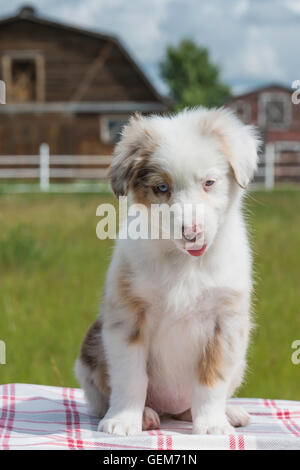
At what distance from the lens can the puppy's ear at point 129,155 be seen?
7.85 feet

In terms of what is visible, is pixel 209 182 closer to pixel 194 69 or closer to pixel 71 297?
pixel 71 297

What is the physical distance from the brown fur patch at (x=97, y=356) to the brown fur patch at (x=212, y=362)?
0.38m

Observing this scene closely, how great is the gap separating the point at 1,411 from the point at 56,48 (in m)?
20.4

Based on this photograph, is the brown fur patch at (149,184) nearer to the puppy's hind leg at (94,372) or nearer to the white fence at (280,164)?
the puppy's hind leg at (94,372)

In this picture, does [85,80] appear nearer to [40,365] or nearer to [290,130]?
[290,130]

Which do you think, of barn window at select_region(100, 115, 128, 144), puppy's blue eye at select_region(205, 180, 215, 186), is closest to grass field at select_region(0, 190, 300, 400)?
puppy's blue eye at select_region(205, 180, 215, 186)

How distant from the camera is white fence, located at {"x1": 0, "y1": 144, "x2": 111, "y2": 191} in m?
20.8

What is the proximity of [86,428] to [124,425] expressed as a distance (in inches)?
9.0

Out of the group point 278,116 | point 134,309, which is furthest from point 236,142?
point 278,116

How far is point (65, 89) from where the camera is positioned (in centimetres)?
2266

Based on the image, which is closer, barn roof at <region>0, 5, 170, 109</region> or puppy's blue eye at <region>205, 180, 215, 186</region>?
puppy's blue eye at <region>205, 180, 215, 186</region>

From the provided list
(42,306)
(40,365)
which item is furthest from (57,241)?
(40,365)

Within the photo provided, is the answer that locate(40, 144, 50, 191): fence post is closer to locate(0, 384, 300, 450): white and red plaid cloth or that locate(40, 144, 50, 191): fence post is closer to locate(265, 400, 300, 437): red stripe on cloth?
locate(0, 384, 300, 450): white and red plaid cloth

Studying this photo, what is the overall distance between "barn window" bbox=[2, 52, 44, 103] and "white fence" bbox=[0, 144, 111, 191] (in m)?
2.09
